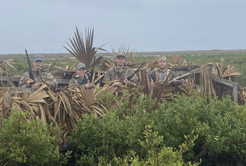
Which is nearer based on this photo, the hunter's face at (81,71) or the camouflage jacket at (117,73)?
the hunter's face at (81,71)

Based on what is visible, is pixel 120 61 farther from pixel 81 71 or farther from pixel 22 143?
pixel 22 143

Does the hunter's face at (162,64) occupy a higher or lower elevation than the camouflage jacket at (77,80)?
higher

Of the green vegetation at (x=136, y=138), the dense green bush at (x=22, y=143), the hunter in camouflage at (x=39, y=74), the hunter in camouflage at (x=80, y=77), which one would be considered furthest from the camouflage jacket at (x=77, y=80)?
Result: the dense green bush at (x=22, y=143)

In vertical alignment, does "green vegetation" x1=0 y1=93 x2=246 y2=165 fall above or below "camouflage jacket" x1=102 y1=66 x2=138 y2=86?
below

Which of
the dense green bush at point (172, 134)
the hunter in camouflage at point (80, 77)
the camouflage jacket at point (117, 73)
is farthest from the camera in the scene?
the camouflage jacket at point (117, 73)

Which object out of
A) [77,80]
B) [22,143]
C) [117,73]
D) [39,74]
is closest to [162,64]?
[117,73]

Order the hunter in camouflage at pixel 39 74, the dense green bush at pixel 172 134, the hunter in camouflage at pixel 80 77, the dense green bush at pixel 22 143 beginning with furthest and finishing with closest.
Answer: the hunter in camouflage at pixel 80 77, the hunter in camouflage at pixel 39 74, the dense green bush at pixel 172 134, the dense green bush at pixel 22 143

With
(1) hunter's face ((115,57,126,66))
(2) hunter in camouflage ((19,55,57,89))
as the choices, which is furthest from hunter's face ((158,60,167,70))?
(2) hunter in camouflage ((19,55,57,89))

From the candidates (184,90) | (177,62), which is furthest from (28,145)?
(177,62)

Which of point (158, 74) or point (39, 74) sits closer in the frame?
point (39, 74)

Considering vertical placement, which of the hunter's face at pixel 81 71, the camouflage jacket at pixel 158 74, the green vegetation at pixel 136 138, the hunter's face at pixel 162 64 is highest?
the hunter's face at pixel 162 64

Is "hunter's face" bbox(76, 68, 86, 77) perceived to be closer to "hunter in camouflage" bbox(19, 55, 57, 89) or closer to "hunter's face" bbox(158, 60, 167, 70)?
"hunter in camouflage" bbox(19, 55, 57, 89)

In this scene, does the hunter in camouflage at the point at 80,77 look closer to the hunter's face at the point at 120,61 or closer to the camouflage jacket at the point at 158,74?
the hunter's face at the point at 120,61

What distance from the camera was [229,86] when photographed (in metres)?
8.42
